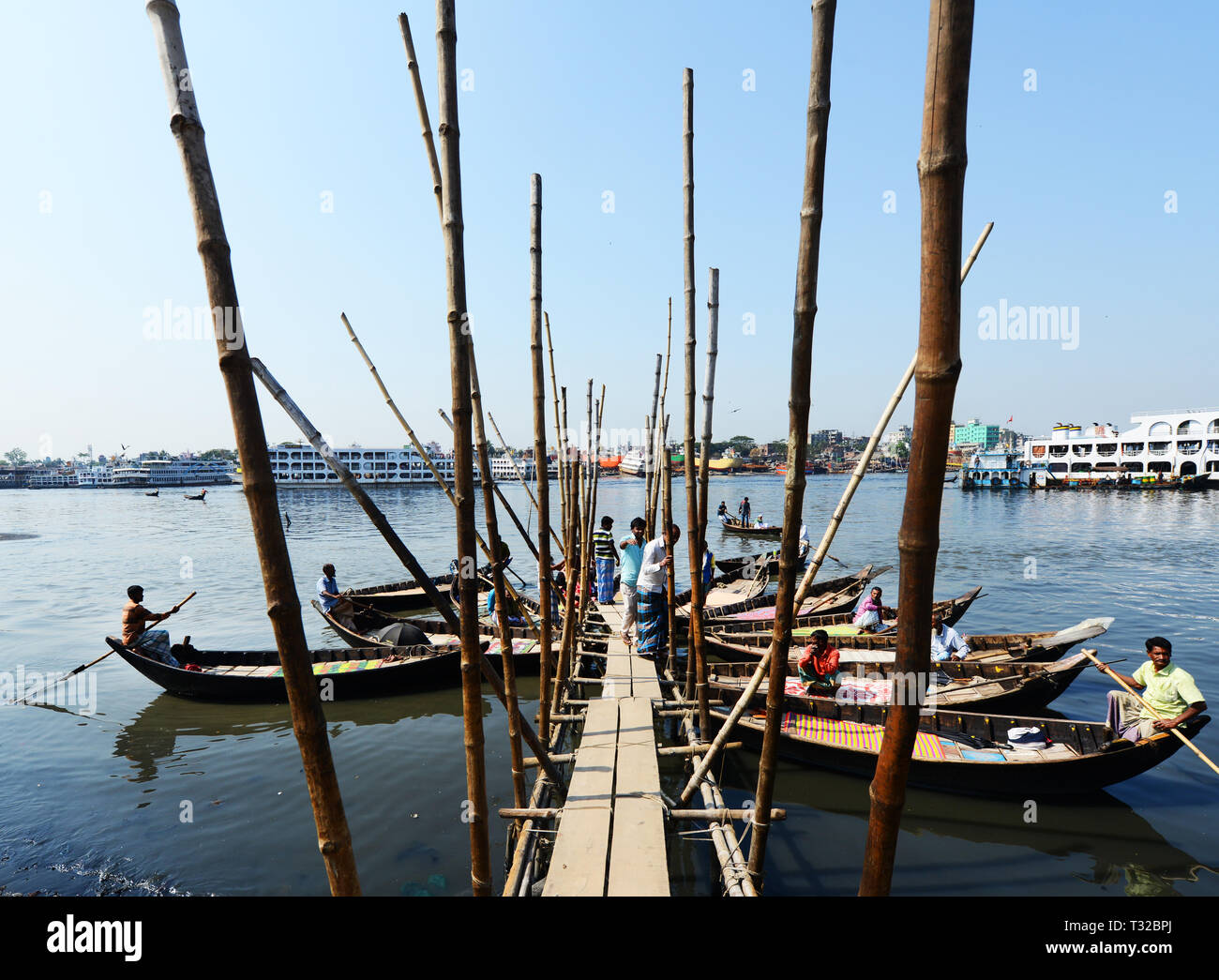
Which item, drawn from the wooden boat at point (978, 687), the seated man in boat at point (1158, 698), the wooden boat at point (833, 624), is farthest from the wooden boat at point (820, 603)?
the seated man in boat at point (1158, 698)

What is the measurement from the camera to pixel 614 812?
530cm

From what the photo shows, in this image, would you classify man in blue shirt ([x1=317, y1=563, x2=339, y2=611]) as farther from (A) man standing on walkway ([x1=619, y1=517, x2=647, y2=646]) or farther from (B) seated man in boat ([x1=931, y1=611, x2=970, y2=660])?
(B) seated man in boat ([x1=931, y1=611, x2=970, y2=660])

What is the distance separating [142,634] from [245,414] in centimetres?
1257

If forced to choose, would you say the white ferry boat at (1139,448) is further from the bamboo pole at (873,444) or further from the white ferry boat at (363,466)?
the bamboo pole at (873,444)

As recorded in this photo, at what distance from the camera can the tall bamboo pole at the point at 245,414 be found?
1593 mm

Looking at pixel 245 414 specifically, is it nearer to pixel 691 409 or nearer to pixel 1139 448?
pixel 691 409

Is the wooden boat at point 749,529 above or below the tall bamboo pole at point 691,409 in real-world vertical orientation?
below

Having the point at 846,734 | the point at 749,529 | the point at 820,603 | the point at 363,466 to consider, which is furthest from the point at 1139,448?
the point at 363,466

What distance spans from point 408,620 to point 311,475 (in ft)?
314

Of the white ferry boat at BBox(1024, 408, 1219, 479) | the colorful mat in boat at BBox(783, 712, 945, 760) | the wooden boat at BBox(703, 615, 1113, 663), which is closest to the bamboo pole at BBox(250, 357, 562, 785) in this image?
the colorful mat in boat at BBox(783, 712, 945, 760)

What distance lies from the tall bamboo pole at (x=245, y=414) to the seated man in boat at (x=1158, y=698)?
8628 millimetres
